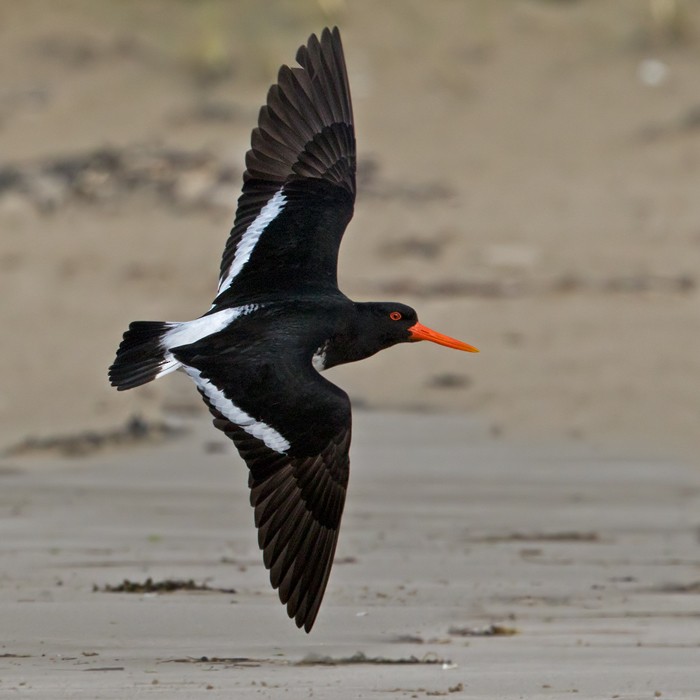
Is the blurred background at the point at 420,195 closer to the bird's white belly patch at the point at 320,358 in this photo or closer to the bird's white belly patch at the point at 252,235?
the bird's white belly patch at the point at 252,235

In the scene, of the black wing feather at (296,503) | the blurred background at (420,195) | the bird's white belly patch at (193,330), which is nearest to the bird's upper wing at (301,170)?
the bird's white belly patch at (193,330)

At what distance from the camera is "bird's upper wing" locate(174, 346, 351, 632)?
541cm

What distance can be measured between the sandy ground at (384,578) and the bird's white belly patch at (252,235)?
1057mm

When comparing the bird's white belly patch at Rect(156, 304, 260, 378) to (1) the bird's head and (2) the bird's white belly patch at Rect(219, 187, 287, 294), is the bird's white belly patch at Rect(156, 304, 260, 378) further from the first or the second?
(1) the bird's head

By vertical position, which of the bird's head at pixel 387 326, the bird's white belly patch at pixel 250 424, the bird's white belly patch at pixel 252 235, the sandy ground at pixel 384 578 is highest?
the bird's white belly patch at pixel 252 235

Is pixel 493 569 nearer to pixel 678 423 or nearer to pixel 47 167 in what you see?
pixel 678 423

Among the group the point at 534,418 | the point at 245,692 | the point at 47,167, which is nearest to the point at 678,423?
the point at 534,418

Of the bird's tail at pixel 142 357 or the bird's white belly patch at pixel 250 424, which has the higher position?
the bird's tail at pixel 142 357

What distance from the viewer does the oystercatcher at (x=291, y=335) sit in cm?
546

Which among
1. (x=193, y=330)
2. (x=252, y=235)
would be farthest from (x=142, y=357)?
(x=252, y=235)

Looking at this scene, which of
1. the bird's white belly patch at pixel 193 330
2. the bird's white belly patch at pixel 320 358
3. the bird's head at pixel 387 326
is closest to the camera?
the bird's white belly patch at pixel 193 330

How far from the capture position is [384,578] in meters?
6.19

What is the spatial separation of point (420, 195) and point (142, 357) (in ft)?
22.6

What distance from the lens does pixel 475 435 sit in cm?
892
